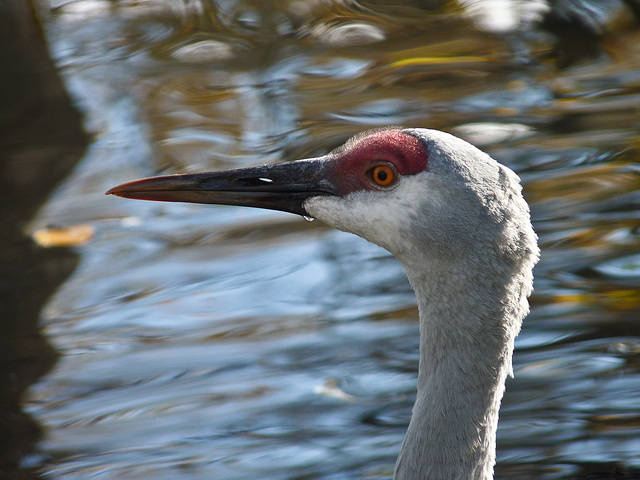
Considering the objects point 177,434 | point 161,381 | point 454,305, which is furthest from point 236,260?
point 454,305

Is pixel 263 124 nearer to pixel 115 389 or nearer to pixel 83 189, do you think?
pixel 83 189

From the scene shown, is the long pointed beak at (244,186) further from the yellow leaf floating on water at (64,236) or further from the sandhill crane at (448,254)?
the yellow leaf floating on water at (64,236)

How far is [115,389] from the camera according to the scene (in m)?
4.46

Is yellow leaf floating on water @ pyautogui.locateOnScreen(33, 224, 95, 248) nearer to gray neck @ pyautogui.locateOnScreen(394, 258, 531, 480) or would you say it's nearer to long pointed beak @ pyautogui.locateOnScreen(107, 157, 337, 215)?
long pointed beak @ pyautogui.locateOnScreen(107, 157, 337, 215)

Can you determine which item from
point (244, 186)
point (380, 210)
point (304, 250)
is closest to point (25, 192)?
point (304, 250)

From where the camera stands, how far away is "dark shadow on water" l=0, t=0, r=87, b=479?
4414 mm

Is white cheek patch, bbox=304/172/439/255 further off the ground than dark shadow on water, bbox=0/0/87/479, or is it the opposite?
white cheek patch, bbox=304/172/439/255

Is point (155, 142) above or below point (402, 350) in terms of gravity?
above

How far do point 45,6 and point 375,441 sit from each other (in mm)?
6372

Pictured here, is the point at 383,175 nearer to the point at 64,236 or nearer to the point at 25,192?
the point at 64,236

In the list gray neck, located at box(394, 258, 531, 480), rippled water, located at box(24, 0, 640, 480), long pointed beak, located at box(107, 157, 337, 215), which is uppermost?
long pointed beak, located at box(107, 157, 337, 215)

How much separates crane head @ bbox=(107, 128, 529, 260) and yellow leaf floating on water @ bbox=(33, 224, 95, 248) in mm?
2913

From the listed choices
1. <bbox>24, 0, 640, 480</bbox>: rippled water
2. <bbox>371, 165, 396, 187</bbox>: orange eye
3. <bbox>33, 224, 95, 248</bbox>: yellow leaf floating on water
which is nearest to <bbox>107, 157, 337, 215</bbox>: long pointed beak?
<bbox>371, 165, 396, 187</bbox>: orange eye

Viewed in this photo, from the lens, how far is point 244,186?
9.63 feet
